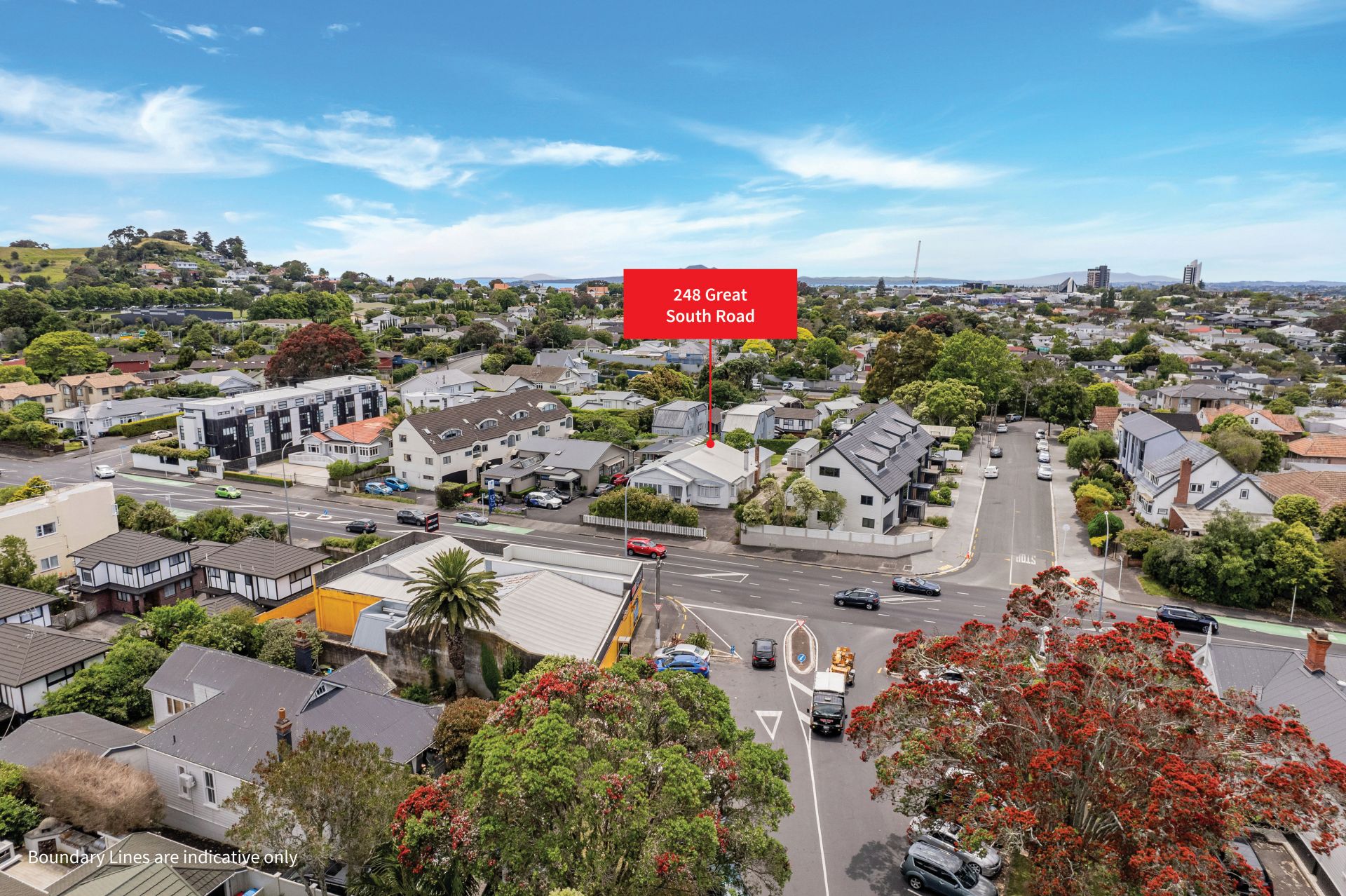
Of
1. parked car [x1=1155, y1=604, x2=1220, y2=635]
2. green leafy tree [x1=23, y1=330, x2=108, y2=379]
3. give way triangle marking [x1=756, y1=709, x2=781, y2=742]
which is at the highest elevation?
green leafy tree [x1=23, y1=330, x2=108, y2=379]

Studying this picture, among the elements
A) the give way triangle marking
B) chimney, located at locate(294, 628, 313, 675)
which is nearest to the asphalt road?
the give way triangle marking

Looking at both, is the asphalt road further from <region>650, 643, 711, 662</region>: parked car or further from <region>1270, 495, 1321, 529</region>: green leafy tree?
<region>1270, 495, 1321, 529</region>: green leafy tree

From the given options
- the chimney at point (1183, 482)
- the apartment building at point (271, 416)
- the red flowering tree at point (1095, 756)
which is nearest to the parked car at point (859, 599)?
the red flowering tree at point (1095, 756)

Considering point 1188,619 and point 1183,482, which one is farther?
point 1183,482

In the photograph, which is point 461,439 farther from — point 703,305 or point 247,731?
point 247,731

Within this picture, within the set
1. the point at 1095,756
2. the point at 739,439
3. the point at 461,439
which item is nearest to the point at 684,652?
the point at 1095,756
